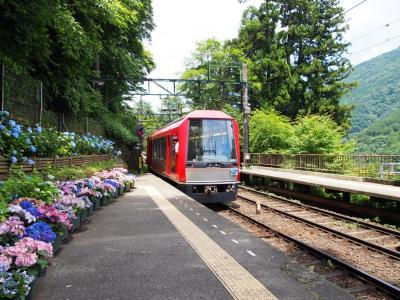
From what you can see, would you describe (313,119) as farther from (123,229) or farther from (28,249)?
(28,249)

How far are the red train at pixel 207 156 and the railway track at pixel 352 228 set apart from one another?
2.08 metres

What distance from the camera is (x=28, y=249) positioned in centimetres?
385

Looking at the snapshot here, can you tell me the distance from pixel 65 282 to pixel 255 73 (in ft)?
128

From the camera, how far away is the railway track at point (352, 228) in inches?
359

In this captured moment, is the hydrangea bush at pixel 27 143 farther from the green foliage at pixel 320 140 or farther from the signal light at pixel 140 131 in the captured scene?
the signal light at pixel 140 131

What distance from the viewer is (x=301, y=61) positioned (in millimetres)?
41875

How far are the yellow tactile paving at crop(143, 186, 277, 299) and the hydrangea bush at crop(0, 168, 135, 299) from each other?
1801 millimetres

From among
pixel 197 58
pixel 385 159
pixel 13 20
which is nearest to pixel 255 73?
pixel 197 58

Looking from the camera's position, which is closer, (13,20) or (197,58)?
(13,20)

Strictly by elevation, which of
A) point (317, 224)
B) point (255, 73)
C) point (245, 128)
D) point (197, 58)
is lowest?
point (317, 224)

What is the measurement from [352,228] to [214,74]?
115 feet

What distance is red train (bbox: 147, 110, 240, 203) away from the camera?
44.8ft

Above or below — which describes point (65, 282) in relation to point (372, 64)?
below

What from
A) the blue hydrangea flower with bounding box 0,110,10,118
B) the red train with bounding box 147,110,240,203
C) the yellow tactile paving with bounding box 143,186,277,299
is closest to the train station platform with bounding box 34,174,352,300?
the yellow tactile paving with bounding box 143,186,277,299
